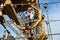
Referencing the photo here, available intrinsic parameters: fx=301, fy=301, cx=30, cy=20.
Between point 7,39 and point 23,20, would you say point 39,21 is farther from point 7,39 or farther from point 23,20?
point 7,39

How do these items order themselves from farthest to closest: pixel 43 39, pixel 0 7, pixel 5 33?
pixel 5 33, pixel 43 39, pixel 0 7

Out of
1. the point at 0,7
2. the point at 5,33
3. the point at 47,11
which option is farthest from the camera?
the point at 5,33

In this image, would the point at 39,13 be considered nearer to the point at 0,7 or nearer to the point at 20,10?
the point at 20,10

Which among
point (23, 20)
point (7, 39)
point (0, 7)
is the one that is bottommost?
point (7, 39)

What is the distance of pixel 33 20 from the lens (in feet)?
37.5

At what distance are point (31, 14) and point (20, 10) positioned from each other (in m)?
0.75

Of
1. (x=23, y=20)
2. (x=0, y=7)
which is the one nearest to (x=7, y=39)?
(x=23, y=20)

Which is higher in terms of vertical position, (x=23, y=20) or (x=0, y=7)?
(x=0, y=7)

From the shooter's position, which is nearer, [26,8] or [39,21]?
[39,21]

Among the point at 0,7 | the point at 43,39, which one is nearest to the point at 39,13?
the point at 43,39

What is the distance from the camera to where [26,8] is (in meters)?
12.2

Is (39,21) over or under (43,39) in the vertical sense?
over

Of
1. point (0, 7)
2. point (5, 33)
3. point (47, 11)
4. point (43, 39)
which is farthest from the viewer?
point (5, 33)

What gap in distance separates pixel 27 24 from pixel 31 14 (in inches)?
28.4
